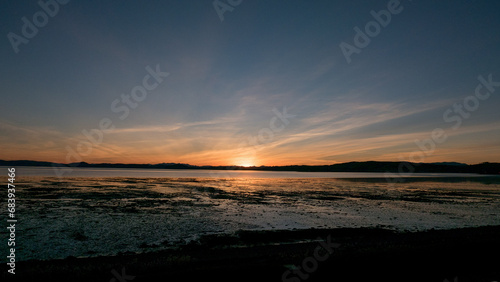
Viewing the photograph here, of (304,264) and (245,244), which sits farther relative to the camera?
(245,244)

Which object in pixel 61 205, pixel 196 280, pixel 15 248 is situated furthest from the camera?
pixel 61 205

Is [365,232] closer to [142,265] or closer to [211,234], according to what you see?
[211,234]

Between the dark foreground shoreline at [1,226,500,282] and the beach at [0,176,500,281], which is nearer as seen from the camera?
the dark foreground shoreline at [1,226,500,282]

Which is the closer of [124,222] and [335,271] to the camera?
[335,271]

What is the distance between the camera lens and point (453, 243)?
10.3m

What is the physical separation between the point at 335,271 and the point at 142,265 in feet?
19.2

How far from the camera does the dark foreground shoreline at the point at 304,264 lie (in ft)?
22.8

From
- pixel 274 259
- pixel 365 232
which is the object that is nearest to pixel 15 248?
pixel 274 259

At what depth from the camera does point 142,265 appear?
748 centimetres

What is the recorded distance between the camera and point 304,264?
793cm

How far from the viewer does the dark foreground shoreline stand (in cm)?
695

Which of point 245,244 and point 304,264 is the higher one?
point 304,264

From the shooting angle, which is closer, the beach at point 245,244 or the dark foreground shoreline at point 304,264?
the dark foreground shoreline at point 304,264

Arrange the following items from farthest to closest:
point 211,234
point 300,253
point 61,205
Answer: point 61,205 → point 211,234 → point 300,253
